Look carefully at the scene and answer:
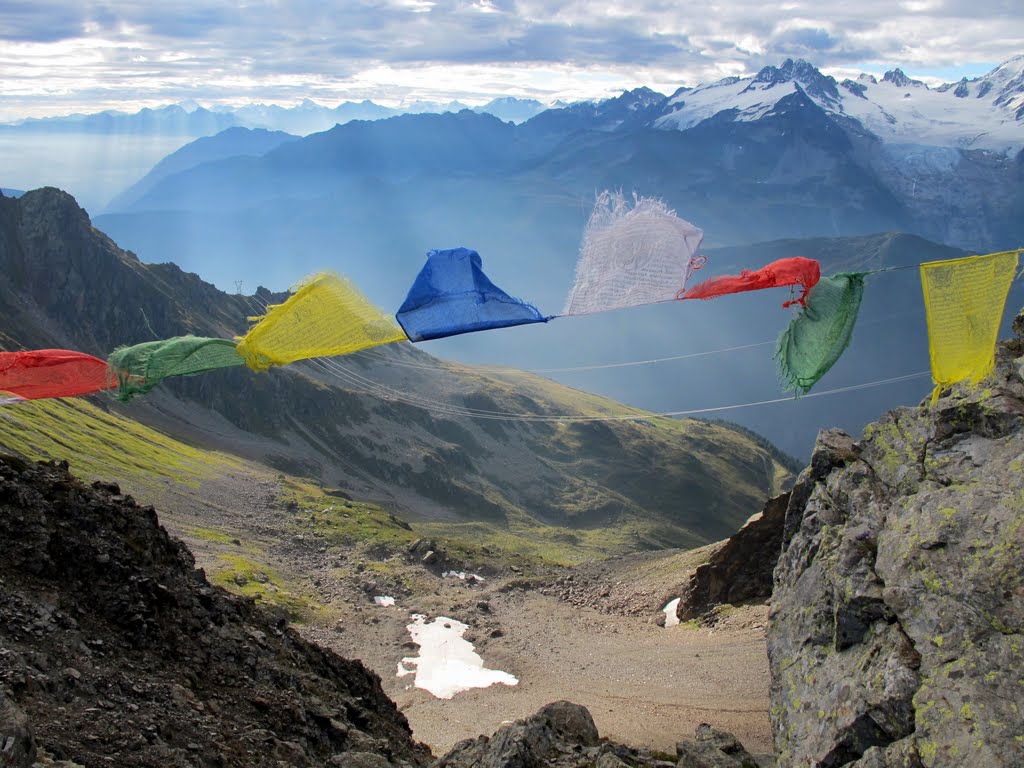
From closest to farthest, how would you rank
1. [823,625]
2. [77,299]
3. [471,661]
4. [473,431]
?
[823,625], [471,661], [77,299], [473,431]

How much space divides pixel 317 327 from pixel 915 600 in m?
12.5

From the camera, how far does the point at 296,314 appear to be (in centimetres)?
1845

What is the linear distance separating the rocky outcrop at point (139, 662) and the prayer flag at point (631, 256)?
12228mm

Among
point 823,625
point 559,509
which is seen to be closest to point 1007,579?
point 823,625

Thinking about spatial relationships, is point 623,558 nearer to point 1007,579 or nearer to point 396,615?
point 396,615

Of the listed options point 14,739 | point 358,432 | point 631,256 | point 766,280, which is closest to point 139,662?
point 14,739

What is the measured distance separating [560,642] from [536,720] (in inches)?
1161

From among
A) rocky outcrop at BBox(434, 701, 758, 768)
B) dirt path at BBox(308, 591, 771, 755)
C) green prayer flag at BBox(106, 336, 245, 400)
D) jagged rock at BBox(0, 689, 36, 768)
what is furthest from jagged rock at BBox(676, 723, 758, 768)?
jagged rock at BBox(0, 689, 36, 768)

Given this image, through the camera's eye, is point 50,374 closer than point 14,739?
No

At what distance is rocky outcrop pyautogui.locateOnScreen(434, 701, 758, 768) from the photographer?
894 inches

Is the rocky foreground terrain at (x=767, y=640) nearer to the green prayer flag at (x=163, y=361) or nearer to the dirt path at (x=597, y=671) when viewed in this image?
the green prayer flag at (x=163, y=361)

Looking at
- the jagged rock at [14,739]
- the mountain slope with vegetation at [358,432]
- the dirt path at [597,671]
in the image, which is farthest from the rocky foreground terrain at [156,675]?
the mountain slope with vegetation at [358,432]

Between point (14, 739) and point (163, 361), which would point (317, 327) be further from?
point (14, 739)

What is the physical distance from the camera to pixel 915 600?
16.6m
